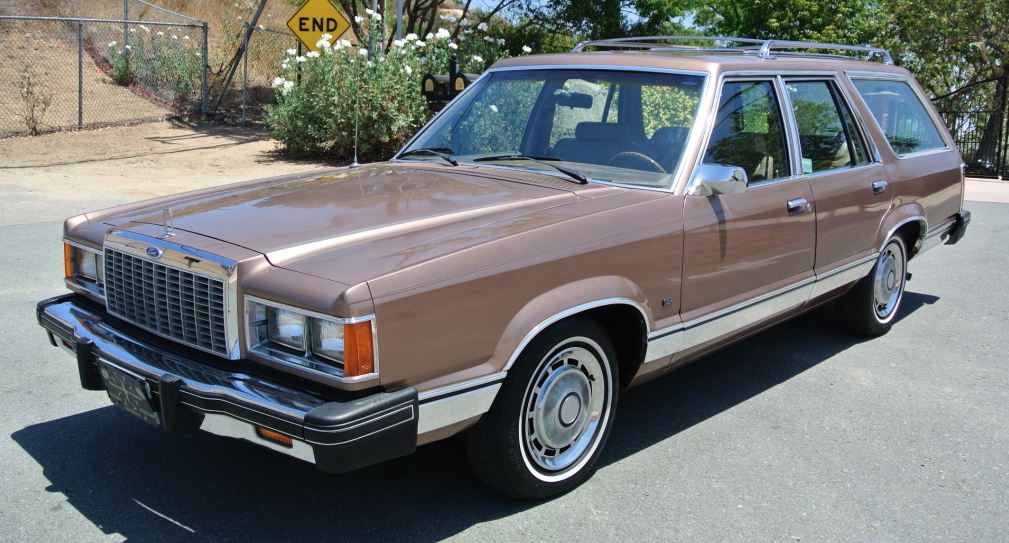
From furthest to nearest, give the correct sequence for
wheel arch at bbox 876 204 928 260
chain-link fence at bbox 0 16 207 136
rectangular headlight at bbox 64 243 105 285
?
chain-link fence at bbox 0 16 207 136, wheel arch at bbox 876 204 928 260, rectangular headlight at bbox 64 243 105 285

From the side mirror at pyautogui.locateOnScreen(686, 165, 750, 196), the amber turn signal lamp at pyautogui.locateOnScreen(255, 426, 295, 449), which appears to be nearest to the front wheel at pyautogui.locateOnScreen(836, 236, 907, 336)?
the side mirror at pyautogui.locateOnScreen(686, 165, 750, 196)

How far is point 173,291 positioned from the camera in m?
3.28

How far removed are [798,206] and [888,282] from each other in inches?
69.2

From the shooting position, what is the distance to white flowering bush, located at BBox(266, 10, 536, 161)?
46.5ft

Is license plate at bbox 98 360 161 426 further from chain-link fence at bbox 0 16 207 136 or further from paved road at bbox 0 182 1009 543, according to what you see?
chain-link fence at bbox 0 16 207 136

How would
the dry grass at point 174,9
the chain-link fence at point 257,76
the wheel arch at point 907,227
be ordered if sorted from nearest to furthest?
1. the wheel arch at point 907,227
2. the chain-link fence at point 257,76
3. the dry grass at point 174,9

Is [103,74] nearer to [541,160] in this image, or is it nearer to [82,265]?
[82,265]

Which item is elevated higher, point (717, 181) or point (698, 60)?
A: point (698, 60)

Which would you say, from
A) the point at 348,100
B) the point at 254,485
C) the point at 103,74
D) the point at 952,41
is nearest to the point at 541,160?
the point at 254,485

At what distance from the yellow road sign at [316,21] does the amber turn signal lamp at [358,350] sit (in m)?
10.8

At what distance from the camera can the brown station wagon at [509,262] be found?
2.93 m

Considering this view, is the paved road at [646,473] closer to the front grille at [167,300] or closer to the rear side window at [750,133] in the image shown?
the front grille at [167,300]

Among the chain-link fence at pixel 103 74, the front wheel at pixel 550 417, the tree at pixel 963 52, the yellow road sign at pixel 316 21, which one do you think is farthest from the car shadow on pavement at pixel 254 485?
the tree at pixel 963 52

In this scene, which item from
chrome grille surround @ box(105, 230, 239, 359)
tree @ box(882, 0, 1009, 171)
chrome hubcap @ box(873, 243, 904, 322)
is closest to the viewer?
chrome grille surround @ box(105, 230, 239, 359)
